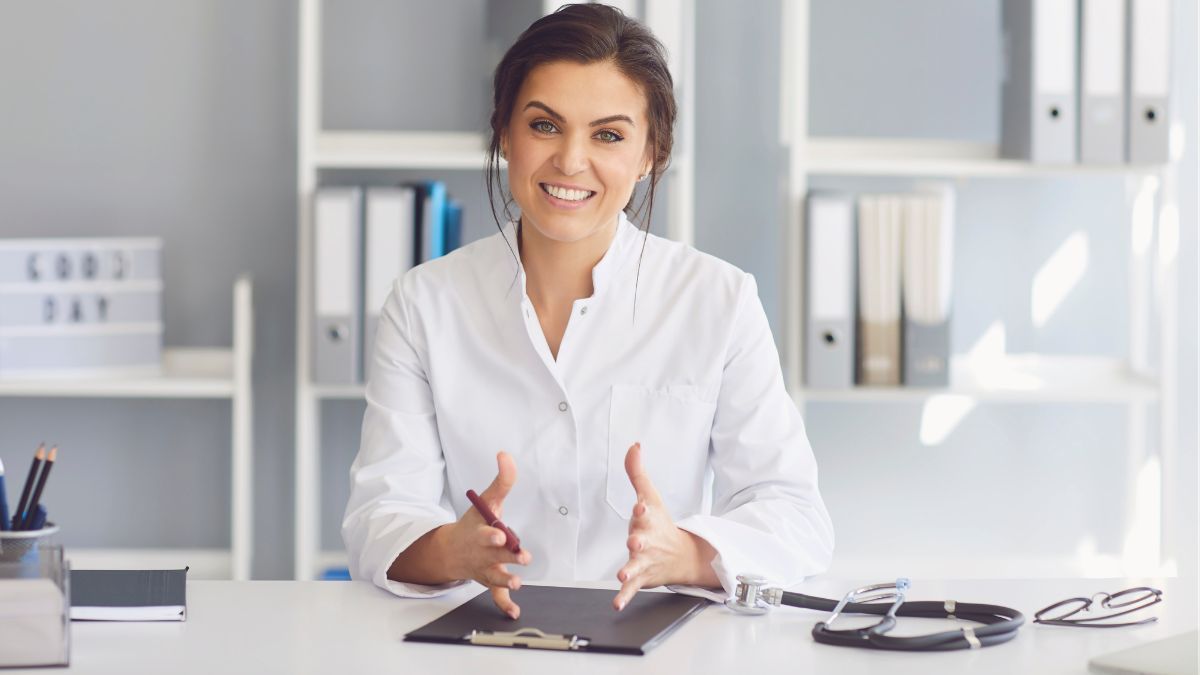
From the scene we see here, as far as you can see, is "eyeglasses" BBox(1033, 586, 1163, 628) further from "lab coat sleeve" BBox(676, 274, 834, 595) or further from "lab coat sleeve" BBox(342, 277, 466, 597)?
"lab coat sleeve" BBox(342, 277, 466, 597)

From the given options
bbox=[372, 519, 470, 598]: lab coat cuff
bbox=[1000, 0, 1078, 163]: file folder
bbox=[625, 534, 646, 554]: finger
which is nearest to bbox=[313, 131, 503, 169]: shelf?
bbox=[1000, 0, 1078, 163]: file folder

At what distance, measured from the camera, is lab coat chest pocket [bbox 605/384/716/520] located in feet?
5.04

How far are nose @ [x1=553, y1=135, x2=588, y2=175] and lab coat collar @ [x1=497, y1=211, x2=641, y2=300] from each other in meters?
0.14

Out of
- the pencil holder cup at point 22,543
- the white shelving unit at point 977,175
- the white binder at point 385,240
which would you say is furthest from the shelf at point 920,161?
the pencil holder cup at point 22,543

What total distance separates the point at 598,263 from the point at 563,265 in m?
0.04

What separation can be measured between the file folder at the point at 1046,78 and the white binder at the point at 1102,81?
2cm

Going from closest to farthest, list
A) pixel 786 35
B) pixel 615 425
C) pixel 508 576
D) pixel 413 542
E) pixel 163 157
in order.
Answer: pixel 508 576 → pixel 413 542 → pixel 615 425 → pixel 786 35 → pixel 163 157

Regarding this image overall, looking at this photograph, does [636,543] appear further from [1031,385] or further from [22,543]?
[1031,385]

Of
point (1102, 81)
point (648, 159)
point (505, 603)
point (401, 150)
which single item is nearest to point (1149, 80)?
point (1102, 81)

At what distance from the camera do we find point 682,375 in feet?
5.12

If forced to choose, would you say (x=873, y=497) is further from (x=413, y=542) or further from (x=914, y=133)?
(x=413, y=542)

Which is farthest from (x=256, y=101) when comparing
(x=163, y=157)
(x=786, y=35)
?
(x=786, y=35)

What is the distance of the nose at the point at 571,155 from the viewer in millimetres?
1483

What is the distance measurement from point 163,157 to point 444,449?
1.31 meters
